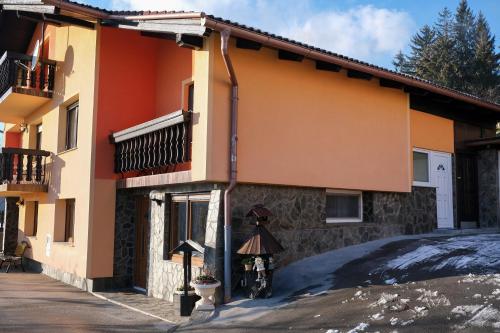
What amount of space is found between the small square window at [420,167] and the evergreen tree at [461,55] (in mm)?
27669

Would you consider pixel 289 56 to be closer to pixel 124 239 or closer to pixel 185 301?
pixel 185 301

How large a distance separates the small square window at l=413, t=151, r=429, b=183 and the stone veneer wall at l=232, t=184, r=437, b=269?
331mm

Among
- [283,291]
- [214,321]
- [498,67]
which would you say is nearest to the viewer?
[214,321]

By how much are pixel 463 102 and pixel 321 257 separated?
6906 mm

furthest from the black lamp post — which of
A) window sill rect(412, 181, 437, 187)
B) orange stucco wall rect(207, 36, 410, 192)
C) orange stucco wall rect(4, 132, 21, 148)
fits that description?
orange stucco wall rect(4, 132, 21, 148)

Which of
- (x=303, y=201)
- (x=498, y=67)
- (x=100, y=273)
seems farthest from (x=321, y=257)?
(x=498, y=67)

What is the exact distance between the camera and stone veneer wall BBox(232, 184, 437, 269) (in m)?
9.28

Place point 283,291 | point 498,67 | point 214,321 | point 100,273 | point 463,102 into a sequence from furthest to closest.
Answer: point 498,67 < point 463,102 < point 100,273 < point 283,291 < point 214,321

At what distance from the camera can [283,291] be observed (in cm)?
871

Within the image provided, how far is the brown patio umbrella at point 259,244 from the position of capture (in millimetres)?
8266

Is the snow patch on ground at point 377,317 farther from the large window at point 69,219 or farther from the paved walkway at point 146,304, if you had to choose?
the large window at point 69,219

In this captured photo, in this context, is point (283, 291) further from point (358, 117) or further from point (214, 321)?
point (358, 117)

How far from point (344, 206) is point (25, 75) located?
1043 centimetres

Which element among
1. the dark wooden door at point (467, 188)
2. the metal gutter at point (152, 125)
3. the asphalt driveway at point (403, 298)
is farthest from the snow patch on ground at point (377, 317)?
the dark wooden door at point (467, 188)
